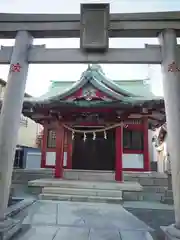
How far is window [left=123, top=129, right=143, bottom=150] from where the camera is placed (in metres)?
11.1

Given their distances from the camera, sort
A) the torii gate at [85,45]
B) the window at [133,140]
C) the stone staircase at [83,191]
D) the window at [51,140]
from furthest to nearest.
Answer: the window at [51,140] < the window at [133,140] < the stone staircase at [83,191] < the torii gate at [85,45]

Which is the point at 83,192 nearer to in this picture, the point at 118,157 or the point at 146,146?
the point at 118,157

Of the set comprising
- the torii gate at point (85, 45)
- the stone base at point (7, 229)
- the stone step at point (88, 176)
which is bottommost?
the stone base at point (7, 229)

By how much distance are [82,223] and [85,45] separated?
384 centimetres

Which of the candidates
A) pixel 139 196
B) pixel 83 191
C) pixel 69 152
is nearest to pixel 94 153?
pixel 69 152

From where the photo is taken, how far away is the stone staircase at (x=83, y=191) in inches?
298

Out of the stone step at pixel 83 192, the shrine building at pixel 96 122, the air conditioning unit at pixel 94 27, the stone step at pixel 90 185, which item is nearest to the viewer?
the air conditioning unit at pixel 94 27

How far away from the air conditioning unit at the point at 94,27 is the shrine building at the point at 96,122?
5178 millimetres

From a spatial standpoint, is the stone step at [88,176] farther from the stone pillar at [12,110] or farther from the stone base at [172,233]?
the stone pillar at [12,110]

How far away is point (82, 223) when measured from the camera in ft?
15.9

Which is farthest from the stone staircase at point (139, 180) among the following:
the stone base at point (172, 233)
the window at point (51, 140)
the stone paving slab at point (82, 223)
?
the stone base at point (172, 233)

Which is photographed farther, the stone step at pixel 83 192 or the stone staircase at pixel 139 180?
the stone staircase at pixel 139 180

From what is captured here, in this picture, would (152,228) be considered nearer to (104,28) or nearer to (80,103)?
(104,28)

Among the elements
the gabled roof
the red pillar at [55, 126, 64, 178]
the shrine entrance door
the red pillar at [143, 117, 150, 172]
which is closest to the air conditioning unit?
the gabled roof
